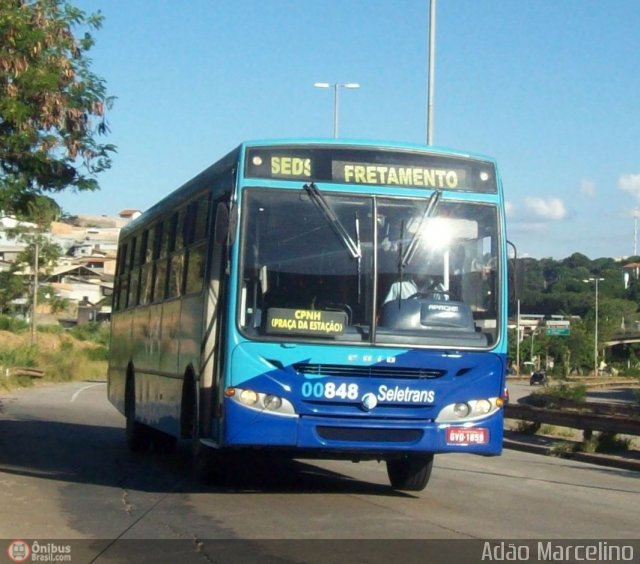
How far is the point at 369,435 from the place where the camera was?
10945mm

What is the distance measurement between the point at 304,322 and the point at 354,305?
53cm

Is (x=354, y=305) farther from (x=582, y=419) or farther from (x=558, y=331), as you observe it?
(x=558, y=331)

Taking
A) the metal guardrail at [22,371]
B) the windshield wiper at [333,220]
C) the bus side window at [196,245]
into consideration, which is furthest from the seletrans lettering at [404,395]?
the metal guardrail at [22,371]

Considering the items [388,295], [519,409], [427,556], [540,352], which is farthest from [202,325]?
[540,352]

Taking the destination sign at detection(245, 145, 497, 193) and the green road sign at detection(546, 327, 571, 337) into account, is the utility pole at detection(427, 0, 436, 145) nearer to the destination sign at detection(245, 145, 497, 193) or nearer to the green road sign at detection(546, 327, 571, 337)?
the destination sign at detection(245, 145, 497, 193)

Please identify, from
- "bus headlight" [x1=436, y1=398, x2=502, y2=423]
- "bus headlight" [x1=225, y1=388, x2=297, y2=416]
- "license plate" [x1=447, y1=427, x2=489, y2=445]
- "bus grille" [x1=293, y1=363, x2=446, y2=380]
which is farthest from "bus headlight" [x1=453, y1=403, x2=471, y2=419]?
"bus headlight" [x1=225, y1=388, x2=297, y2=416]

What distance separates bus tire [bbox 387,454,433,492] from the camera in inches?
484

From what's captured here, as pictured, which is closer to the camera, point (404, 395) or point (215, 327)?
point (404, 395)

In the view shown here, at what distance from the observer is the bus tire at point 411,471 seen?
12.3 meters

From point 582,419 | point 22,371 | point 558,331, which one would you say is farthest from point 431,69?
point 558,331

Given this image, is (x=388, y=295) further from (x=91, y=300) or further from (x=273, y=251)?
(x=91, y=300)

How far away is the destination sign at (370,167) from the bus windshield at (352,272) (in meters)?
0.21

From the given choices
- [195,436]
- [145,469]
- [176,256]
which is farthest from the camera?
[145,469]

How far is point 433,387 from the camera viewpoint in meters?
11.1
